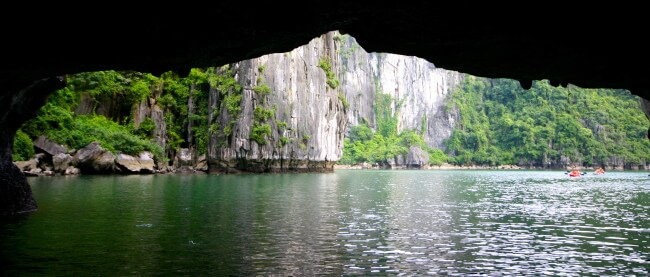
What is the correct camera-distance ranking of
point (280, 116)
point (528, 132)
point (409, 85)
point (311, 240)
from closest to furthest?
point (311, 240) < point (280, 116) < point (528, 132) < point (409, 85)

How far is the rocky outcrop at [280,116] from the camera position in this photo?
63438mm

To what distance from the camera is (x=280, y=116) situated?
225 ft

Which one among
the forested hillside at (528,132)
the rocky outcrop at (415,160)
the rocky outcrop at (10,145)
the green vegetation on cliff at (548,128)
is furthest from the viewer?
the rocky outcrop at (415,160)

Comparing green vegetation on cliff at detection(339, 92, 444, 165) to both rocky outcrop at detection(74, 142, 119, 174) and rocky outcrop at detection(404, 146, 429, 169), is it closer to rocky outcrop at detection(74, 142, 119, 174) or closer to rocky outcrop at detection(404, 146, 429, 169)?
rocky outcrop at detection(404, 146, 429, 169)

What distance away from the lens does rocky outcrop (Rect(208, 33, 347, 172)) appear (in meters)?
63.4

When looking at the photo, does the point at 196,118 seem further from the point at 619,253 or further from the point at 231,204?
the point at 619,253

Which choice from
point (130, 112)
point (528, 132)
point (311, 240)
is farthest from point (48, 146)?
point (528, 132)

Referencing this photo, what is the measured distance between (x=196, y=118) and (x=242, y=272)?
59170 mm

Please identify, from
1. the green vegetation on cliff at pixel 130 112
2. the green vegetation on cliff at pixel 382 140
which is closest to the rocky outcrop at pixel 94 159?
the green vegetation on cliff at pixel 130 112

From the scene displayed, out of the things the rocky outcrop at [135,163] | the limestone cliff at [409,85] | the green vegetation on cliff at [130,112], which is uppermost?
the limestone cliff at [409,85]

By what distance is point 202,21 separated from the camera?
6648 mm

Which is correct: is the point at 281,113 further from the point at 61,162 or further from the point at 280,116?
the point at 61,162

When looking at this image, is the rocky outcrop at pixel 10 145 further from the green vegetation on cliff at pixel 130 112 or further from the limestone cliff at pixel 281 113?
the limestone cliff at pixel 281 113

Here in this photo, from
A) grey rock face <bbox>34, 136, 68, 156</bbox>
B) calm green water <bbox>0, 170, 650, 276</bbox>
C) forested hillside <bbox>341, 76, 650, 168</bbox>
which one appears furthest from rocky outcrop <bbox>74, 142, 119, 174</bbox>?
forested hillside <bbox>341, 76, 650, 168</bbox>
